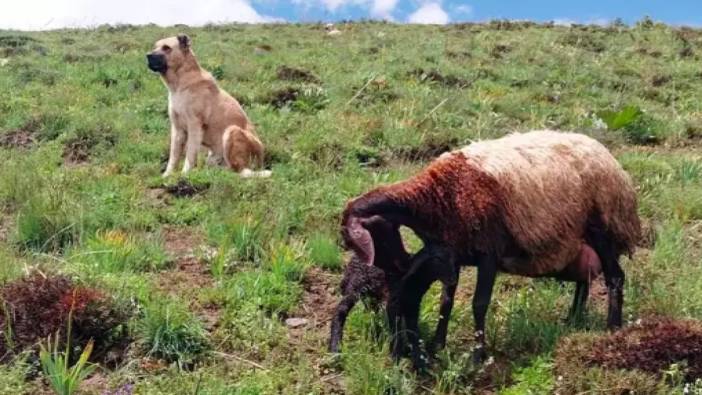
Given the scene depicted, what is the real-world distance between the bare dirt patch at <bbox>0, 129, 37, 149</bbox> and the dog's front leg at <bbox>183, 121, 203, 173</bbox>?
2.10 metres

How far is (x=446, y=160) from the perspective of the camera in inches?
192

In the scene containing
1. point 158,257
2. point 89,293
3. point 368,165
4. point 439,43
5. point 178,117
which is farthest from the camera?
point 439,43

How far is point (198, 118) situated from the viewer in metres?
9.79

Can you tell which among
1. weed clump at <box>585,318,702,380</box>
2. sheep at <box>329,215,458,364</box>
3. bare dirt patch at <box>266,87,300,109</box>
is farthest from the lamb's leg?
bare dirt patch at <box>266,87,300,109</box>

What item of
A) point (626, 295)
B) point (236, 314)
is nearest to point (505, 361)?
point (626, 295)

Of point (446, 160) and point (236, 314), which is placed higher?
point (446, 160)

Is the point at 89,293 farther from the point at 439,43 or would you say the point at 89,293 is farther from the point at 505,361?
the point at 439,43

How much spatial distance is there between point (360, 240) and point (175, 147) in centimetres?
562

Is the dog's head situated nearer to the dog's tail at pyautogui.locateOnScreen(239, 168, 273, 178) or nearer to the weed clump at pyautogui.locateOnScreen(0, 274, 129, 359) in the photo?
the dog's tail at pyautogui.locateOnScreen(239, 168, 273, 178)

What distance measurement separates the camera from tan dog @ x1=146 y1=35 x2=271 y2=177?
9188 mm

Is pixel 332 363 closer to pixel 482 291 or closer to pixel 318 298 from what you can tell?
pixel 482 291

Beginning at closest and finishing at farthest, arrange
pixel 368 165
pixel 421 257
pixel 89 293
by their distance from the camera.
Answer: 1. pixel 421 257
2. pixel 89 293
3. pixel 368 165

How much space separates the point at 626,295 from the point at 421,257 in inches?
62.7

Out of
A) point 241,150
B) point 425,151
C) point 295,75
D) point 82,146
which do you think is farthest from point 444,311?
point 295,75
